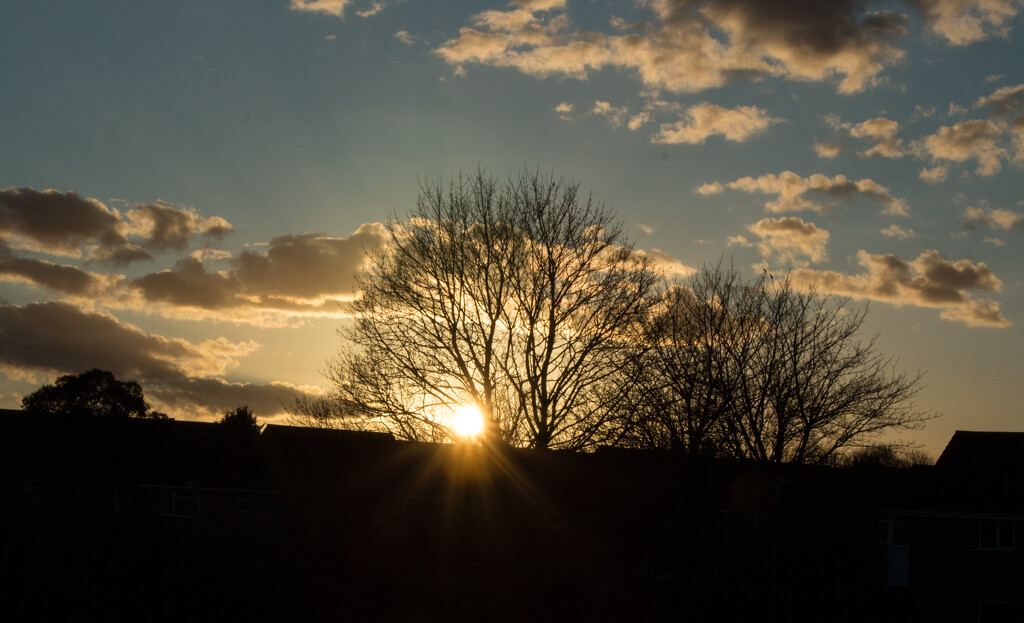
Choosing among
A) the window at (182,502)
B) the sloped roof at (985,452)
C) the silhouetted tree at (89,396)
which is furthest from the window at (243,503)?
the silhouetted tree at (89,396)

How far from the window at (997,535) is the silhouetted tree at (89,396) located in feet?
173

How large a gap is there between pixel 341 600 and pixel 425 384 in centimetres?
850

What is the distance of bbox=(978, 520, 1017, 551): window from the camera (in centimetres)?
2581

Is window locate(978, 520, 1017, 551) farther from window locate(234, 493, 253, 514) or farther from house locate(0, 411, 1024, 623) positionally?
window locate(234, 493, 253, 514)

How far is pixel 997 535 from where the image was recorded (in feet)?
85.2

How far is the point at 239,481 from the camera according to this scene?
3375 centimetres

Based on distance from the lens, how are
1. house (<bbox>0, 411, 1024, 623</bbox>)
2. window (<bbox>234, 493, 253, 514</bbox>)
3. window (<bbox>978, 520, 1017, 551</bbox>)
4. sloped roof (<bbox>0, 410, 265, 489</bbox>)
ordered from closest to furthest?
1. house (<bbox>0, 411, 1024, 623</bbox>)
2. window (<bbox>978, 520, 1017, 551</bbox>)
3. window (<bbox>234, 493, 253, 514</bbox>)
4. sloped roof (<bbox>0, 410, 265, 489</bbox>)

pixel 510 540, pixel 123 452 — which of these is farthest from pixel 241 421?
pixel 510 540

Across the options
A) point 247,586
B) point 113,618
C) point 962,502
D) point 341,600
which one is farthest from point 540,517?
point 962,502

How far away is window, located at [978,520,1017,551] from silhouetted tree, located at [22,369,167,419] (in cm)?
5280

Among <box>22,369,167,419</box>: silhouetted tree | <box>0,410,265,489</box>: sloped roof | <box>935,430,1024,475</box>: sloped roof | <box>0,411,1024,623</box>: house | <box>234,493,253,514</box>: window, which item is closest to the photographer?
<box>0,411,1024,623</box>: house

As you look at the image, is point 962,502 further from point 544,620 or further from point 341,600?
point 341,600

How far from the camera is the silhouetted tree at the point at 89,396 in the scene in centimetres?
6025

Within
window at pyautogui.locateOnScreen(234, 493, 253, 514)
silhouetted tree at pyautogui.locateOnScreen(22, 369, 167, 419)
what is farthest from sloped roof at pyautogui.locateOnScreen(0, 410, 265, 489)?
silhouetted tree at pyautogui.locateOnScreen(22, 369, 167, 419)
